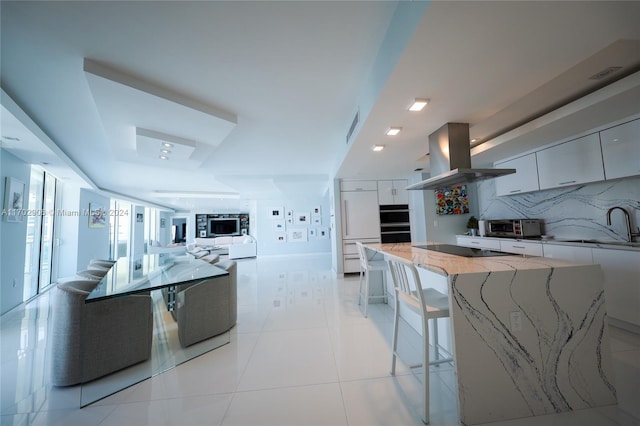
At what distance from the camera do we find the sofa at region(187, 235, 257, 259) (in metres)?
8.80

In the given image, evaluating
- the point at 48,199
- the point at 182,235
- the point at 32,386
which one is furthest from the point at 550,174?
the point at 182,235

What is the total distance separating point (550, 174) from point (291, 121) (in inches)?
142

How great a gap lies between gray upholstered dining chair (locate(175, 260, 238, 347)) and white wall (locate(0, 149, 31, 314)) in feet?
9.92

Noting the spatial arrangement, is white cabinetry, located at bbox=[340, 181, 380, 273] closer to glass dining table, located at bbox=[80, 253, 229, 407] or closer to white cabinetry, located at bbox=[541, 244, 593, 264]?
white cabinetry, located at bbox=[541, 244, 593, 264]

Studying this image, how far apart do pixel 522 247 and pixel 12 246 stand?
24.5ft

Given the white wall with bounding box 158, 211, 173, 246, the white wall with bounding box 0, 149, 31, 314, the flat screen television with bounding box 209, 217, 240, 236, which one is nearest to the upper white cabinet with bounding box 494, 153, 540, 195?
the white wall with bounding box 0, 149, 31, 314

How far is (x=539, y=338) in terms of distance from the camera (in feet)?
4.76

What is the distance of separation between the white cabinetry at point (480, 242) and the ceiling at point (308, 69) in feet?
5.02

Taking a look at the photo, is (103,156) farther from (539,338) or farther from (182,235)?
(182,235)

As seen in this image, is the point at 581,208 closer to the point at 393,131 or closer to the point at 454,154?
the point at 454,154

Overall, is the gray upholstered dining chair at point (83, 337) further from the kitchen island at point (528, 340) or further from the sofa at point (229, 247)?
the sofa at point (229, 247)

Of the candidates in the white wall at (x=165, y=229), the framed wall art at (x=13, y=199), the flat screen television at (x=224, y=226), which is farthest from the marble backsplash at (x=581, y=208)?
the white wall at (x=165, y=229)

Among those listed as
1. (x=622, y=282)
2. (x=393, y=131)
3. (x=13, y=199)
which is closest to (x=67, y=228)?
(x=13, y=199)

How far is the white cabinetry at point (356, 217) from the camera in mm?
5352
